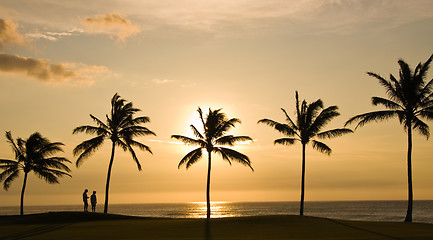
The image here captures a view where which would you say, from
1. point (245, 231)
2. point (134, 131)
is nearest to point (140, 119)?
point (134, 131)

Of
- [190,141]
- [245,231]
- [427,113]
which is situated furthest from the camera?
[190,141]

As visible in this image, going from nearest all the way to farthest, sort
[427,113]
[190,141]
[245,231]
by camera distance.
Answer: [245,231] < [427,113] < [190,141]

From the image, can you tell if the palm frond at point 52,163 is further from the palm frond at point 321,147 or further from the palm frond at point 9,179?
the palm frond at point 321,147

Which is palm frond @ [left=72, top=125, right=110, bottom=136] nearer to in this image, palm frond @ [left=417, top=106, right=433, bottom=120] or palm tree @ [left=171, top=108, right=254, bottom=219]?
palm tree @ [left=171, top=108, right=254, bottom=219]

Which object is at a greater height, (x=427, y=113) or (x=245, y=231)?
(x=427, y=113)

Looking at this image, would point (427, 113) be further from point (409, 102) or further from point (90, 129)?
point (90, 129)

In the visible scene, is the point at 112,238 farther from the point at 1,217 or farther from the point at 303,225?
the point at 1,217

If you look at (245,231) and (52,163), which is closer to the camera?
(245,231)

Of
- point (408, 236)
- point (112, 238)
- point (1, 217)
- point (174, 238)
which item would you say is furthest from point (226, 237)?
point (1, 217)

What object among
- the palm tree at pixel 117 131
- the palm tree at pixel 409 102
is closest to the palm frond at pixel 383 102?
the palm tree at pixel 409 102

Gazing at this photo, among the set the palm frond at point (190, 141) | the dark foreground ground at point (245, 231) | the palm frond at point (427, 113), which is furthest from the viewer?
the palm frond at point (190, 141)

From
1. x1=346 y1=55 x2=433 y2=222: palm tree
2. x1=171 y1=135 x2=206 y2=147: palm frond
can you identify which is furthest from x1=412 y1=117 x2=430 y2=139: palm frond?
x1=171 y1=135 x2=206 y2=147: palm frond

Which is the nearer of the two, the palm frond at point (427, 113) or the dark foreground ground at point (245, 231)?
the dark foreground ground at point (245, 231)

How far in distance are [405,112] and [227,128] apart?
1906 cm
